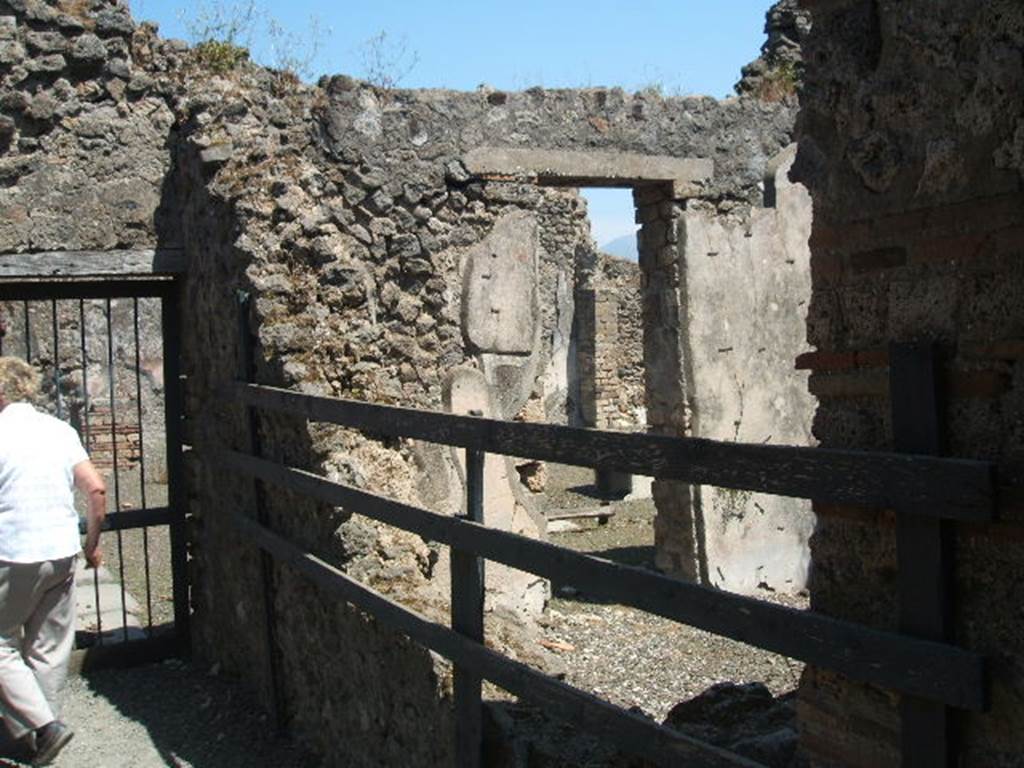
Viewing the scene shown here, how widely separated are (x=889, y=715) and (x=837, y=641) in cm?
31

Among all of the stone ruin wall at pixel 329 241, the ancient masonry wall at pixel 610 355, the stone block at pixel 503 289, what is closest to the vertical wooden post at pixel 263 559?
the stone ruin wall at pixel 329 241

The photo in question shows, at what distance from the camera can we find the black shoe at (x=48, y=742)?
186 inches

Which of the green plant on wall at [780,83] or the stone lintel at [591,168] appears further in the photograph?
the green plant on wall at [780,83]

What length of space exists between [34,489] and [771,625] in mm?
3553

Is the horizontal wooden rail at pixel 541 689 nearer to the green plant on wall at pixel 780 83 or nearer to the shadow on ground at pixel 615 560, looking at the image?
the shadow on ground at pixel 615 560

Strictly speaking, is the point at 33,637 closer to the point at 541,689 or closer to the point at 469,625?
the point at 469,625

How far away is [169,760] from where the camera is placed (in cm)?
504

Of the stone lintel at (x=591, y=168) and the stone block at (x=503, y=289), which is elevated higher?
the stone lintel at (x=591, y=168)

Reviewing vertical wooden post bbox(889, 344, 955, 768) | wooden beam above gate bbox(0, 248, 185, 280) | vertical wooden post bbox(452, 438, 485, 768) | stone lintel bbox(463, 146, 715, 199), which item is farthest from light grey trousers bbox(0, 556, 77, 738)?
vertical wooden post bbox(889, 344, 955, 768)

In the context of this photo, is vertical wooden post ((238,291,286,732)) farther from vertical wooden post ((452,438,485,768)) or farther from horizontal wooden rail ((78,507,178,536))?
vertical wooden post ((452,438,485,768))

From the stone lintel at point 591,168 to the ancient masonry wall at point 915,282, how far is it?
190 inches

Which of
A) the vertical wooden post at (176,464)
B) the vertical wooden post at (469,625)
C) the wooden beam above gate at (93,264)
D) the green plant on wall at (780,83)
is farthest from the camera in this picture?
the green plant on wall at (780,83)

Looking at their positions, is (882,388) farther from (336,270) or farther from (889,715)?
(336,270)

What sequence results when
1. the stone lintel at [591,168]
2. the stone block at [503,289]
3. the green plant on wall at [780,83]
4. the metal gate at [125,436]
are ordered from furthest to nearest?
the green plant on wall at [780,83]
the stone lintel at [591,168]
the stone block at [503,289]
the metal gate at [125,436]
